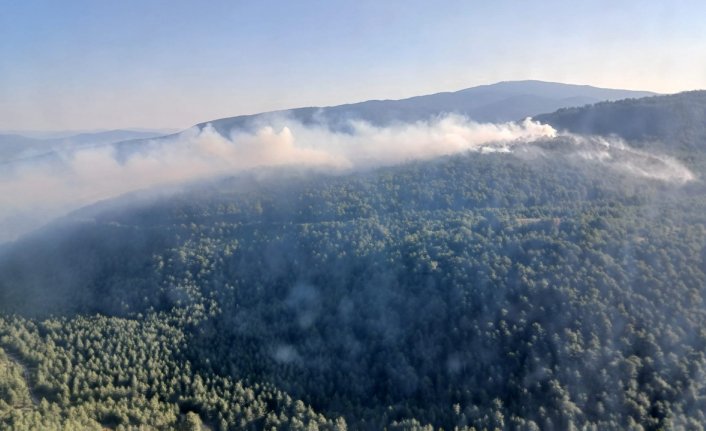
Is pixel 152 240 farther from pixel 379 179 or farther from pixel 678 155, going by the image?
pixel 678 155

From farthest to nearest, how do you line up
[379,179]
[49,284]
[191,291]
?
[379,179] → [49,284] → [191,291]

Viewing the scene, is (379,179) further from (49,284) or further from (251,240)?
(49,284)

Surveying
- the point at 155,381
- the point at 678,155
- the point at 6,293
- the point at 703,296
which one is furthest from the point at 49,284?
the point at 678,155

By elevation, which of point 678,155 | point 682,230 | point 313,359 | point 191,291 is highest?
point 678,155

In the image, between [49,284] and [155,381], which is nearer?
[155,381]

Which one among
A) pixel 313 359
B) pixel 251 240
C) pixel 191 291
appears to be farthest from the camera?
pixel 251 240

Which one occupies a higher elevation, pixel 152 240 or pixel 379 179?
pixel 379 179
